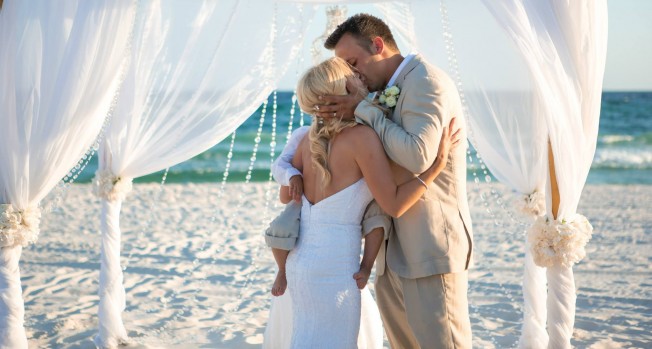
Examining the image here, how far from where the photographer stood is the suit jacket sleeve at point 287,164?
2.97 metres

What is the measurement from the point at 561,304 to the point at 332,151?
1.32 meters

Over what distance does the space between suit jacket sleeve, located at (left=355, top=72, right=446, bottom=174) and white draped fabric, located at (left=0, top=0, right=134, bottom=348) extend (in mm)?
1602

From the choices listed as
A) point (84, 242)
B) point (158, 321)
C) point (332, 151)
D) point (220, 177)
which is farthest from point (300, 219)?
point (220, 177)

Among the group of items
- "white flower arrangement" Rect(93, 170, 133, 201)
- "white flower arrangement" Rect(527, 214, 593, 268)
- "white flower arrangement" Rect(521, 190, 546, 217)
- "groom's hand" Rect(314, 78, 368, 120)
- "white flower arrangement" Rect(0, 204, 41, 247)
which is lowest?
"white flower arrangement" Rect(527, 214, 593, 268)

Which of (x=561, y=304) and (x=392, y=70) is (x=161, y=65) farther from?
(x=561, y=304)

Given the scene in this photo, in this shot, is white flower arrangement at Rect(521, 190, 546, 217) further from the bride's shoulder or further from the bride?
the bride's shoulder

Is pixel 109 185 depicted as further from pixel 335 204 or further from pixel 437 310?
pixel 437 310

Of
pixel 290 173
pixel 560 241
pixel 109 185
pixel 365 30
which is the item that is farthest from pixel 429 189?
pixel 109 185

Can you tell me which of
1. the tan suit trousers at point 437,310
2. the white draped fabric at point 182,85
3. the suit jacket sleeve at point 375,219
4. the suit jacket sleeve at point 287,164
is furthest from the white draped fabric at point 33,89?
the tan suit trousers at point 437,310

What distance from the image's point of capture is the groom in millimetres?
2650

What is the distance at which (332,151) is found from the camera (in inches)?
109

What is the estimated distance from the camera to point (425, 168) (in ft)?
8.61

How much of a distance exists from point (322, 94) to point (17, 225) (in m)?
1.81

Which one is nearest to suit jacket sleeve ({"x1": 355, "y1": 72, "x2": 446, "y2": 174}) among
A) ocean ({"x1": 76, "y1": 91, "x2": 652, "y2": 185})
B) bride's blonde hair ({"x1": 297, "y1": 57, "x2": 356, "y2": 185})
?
bride's blonde hair ({"x1": 297, "y1": 57, "x2": 356, "y2": 185})
